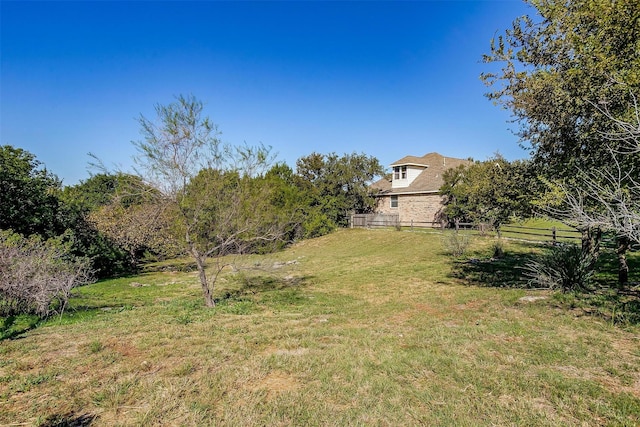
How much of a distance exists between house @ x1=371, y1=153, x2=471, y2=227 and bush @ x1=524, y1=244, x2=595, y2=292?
19457mm

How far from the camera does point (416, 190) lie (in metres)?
30.9

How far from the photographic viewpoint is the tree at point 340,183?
107ft

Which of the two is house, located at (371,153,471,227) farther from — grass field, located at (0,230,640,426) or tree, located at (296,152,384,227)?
grass field, located at (0,230,640,426)

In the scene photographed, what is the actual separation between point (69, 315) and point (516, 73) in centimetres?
1230

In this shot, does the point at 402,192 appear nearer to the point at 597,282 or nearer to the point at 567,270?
the point at 597,282

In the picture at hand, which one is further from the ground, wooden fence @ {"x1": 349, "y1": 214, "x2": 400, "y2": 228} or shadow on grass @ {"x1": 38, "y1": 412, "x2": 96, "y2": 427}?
wooden fence @ {"x1": 349, "y1": 214, "x2": 400, "y2": 228}

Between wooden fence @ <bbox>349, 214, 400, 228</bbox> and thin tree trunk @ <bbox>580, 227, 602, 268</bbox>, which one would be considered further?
wooden fence @ <bbox>349, 214, 400, 228</bbox>

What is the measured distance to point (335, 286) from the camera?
12.2 m

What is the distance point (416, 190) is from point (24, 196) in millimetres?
26899

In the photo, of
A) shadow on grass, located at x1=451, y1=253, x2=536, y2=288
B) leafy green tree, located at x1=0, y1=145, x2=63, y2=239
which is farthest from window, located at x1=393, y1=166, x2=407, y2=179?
leafy green tree, located at x1=0, y1=145, x2=63, y2=239

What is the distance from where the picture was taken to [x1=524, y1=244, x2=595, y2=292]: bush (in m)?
8.32

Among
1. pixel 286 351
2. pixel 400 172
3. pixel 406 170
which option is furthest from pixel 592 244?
pixel 400 172

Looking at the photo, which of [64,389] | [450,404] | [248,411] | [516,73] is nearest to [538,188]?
[516,73]

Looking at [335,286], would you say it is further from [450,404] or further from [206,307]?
[450,404]
